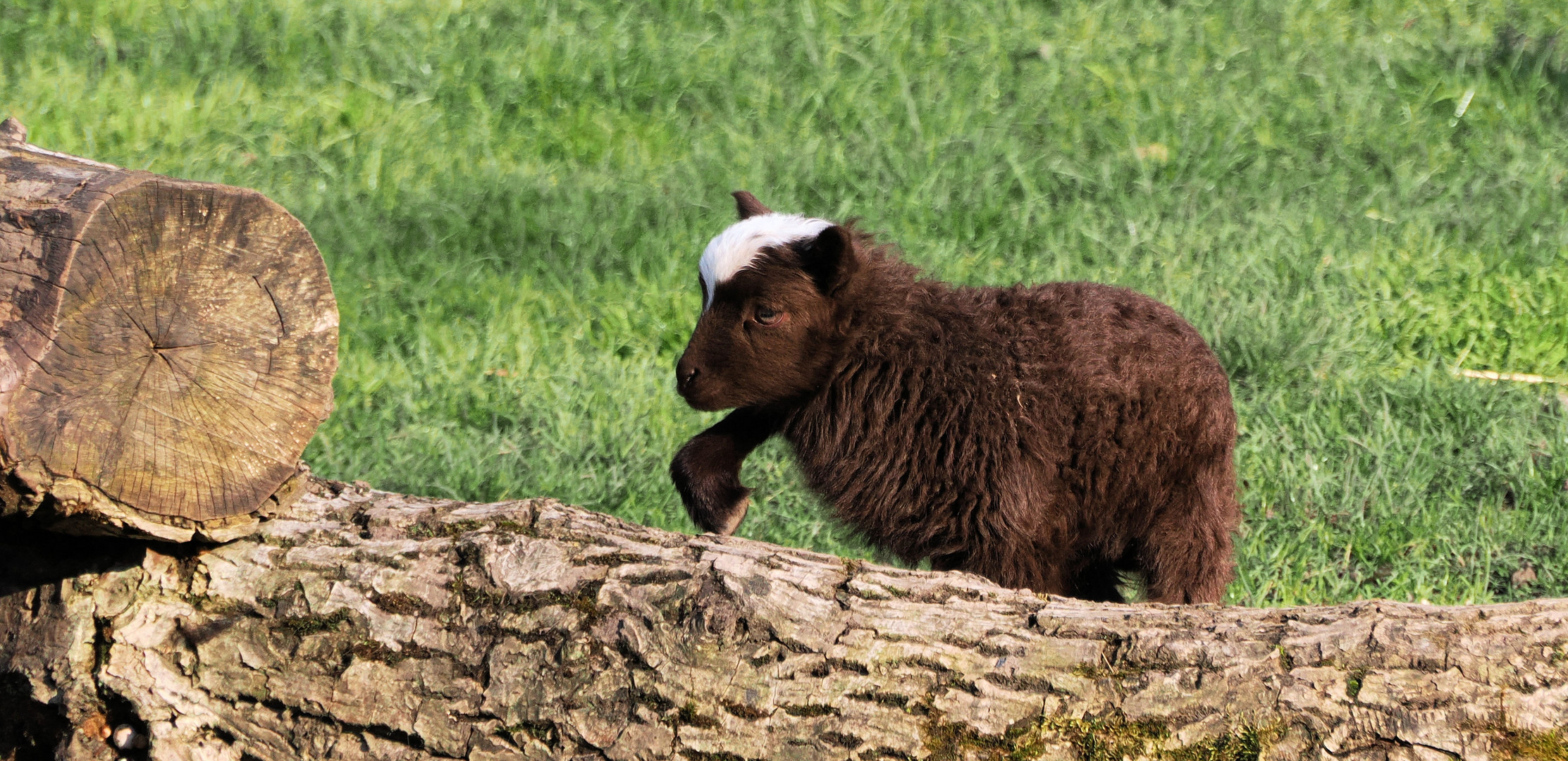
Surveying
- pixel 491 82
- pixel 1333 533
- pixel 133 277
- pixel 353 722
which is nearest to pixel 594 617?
pixel 353 722

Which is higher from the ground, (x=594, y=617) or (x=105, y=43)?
(x=105, y=43)

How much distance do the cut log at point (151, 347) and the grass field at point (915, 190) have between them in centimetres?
248

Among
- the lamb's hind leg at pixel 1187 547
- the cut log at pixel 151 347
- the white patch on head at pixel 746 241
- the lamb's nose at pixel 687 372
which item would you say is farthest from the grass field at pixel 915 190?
the cut log at pixel 151 347

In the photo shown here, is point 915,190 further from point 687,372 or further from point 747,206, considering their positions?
point 687,372

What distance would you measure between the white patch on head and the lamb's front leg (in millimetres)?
439

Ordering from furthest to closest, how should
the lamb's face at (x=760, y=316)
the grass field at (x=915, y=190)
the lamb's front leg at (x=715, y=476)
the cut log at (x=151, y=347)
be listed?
the grass field at (x=915, y=190), the lamb's front leg at (x=715, y=476), the lamb's face at (x=760, y=316), the cut log at (x=151, y=347)

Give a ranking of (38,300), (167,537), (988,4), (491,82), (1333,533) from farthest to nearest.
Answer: (988,4), (491,82), (1333,533), (167,537), (38,300)

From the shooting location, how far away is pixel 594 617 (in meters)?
3.16

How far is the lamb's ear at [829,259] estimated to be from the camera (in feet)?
13.8

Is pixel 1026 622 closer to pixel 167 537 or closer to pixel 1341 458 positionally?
pixel 167 537

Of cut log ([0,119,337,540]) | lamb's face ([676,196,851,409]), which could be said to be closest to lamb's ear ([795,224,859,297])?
lamb's face ([676,196,851,409])

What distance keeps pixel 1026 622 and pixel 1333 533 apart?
287 centimetres

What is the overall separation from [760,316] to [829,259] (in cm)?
29

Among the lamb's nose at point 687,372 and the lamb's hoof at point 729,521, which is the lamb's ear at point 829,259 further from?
the lamb's hoof at point 729,521
